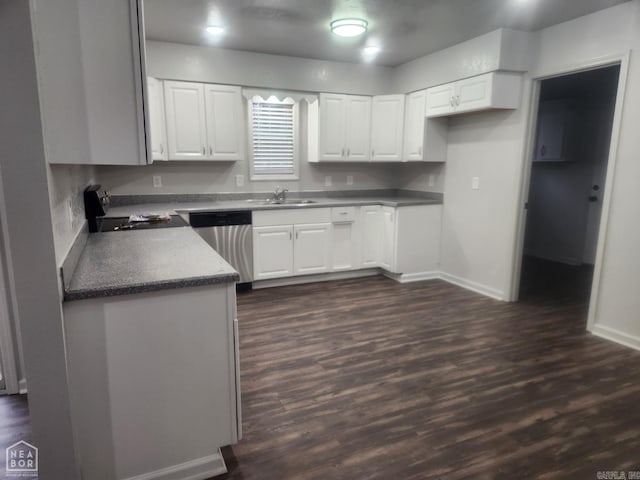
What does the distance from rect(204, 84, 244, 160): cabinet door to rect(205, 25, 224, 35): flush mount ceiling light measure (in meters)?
0.58

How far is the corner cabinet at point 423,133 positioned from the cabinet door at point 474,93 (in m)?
0.49

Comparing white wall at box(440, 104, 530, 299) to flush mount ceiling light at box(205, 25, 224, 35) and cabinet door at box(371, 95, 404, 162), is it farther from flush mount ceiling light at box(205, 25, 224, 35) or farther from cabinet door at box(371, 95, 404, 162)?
flush mount ceiling light at box(205, 25, 224, 35)

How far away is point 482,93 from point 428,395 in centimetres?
273

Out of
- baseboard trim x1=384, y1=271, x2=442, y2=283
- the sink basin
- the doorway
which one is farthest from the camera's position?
the doorway

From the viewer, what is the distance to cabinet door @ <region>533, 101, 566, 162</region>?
5316 millimetres

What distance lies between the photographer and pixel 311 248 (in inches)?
170

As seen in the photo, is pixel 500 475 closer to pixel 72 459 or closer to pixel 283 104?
pixel 72 459

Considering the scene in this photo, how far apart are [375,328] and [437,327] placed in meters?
0.51

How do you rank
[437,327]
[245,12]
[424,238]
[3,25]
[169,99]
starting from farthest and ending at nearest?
[424,238] < [169,99] < [437,327] < [245,12] < [3,25]

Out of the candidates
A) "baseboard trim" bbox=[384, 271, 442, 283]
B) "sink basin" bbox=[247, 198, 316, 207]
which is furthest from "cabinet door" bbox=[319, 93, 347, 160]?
"baseboard trim" bbox=[384, 271, 442, 283]

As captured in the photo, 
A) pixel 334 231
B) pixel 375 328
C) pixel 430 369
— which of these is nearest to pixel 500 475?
pixel 430 369

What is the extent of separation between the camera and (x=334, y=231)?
4414mm

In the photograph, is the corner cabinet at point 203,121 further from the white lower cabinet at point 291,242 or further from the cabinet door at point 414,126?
the cabinet door at point 414,126

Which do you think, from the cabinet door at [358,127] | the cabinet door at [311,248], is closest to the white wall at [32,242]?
the cabinet door at [311,248]
